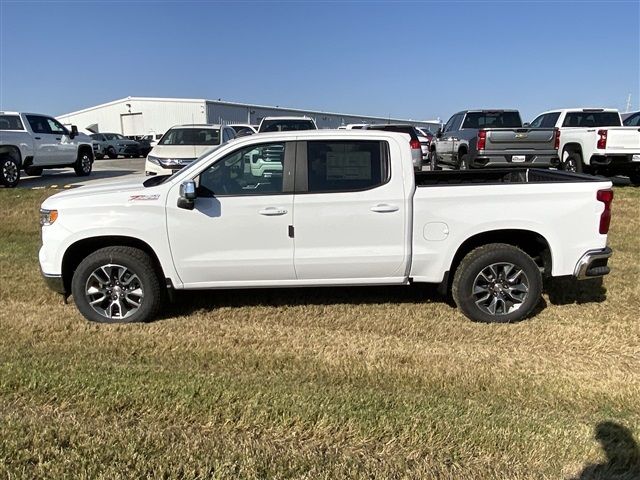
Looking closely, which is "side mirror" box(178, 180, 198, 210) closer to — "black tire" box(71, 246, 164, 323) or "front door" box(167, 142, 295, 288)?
"front door" box(167, 142, 295, 288)

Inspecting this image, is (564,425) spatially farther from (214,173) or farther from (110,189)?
(110,189)

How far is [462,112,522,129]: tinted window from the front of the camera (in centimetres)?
1467

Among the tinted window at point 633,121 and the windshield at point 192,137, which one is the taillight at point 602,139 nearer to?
the tinted window at point 633,121

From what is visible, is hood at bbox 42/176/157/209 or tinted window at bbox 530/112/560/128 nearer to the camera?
hood at bbox 42/176/157/209

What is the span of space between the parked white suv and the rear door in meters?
7.25

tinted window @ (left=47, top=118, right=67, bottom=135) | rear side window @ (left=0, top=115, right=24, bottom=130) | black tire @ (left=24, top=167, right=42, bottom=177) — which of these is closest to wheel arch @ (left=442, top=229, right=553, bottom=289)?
black tire @ (left=24, top=167, right=42, bottom=177)

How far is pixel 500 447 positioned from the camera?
2.95 m

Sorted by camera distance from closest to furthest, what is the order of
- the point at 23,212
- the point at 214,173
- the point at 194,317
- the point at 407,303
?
the point at 214,173 → the point at 194,317 → the point at 407,303 → the point at 23,212

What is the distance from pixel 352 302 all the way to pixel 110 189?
104 inches

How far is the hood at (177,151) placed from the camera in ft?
39.8

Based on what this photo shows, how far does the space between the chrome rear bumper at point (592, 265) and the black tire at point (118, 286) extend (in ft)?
12.7

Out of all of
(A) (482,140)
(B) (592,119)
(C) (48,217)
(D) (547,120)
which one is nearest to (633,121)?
(B) (592,119)

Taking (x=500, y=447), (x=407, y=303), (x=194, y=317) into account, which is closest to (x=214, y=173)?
(x=194, y=317)

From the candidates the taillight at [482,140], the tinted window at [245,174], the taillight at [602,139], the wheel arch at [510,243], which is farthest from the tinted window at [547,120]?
the tinted window at [245,174]
